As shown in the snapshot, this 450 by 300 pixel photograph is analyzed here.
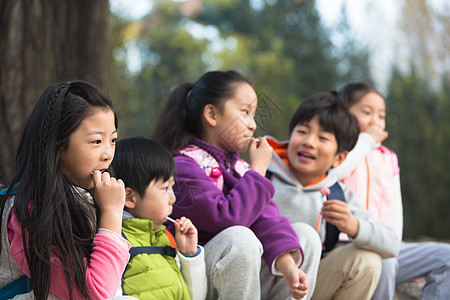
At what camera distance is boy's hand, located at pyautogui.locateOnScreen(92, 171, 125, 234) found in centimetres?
158

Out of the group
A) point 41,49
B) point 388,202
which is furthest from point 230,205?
point 41,49

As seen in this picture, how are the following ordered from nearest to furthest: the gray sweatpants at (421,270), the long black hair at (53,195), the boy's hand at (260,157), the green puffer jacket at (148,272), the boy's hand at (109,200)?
the long black hair at (53,195) → the boy's hand at (109,200) → the green puffer jacket at (148,272) → the boy's hand at (260,157) → the gray sweatpants at (421,270)

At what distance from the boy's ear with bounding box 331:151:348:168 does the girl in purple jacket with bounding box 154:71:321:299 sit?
1.82ft

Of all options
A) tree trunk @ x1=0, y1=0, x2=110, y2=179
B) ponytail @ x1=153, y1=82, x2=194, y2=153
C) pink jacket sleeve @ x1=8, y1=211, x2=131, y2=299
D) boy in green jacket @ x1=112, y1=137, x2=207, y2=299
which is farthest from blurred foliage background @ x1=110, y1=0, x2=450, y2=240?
pink jacket sleeve @ x1=8, y1=211, x2=131, y2=299

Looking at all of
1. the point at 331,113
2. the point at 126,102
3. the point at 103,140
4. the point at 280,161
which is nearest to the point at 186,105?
the point at 280,161

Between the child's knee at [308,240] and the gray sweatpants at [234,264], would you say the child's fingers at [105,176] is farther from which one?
the child's knee at [308,240]

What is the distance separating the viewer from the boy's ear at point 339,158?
2768 millimetres

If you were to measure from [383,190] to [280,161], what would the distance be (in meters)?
0.69

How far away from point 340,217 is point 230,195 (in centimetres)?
58

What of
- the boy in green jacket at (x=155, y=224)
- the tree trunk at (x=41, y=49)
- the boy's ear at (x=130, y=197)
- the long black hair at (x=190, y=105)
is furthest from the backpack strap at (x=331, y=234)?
the tree trunk at (x=41, y=49)

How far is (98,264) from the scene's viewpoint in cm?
152

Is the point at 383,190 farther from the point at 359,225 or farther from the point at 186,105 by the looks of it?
the point at 186,105

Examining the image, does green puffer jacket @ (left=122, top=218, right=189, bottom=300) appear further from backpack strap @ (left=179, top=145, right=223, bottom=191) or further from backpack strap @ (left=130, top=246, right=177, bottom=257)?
backpack strap @ (left=179, top=145, right=223, bottom=191)

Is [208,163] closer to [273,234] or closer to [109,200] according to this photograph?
[273,234]
